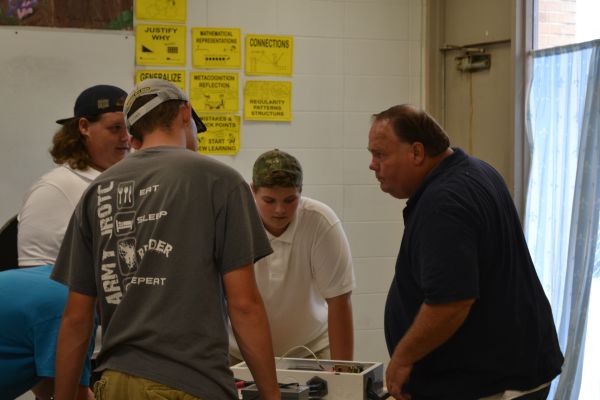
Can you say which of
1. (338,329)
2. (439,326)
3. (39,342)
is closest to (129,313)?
(39,342)

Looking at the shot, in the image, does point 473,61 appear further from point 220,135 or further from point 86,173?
point 86,173

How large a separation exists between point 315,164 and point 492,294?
7.51ft

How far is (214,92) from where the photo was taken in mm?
4188

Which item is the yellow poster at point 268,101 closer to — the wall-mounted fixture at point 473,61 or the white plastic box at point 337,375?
the wall-mounted fixture at point 473,61

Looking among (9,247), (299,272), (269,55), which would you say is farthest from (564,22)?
(9,247)

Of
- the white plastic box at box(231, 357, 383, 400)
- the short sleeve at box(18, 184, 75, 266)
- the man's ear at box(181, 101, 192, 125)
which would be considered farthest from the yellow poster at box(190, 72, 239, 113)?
the man's ear at box(181, 101, 192, 125)

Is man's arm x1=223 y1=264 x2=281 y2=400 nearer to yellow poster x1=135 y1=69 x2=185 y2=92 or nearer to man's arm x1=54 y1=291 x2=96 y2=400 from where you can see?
man's arm x1=54 y1=291 x2=96 y2=400

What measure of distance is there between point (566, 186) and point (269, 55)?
1606 mm

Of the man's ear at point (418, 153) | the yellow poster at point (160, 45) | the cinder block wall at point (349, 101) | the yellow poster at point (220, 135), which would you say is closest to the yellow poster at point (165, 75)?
the yellow poster at point (160, 45)

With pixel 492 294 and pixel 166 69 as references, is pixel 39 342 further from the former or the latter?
pixel 166 69

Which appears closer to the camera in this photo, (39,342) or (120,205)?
(120,205)

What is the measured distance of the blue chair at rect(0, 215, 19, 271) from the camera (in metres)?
3.06

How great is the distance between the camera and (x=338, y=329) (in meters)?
2.89

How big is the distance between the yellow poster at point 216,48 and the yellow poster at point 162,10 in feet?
0.35
